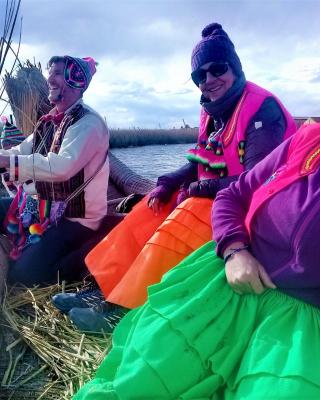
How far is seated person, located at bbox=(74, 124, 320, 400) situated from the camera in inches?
40.4

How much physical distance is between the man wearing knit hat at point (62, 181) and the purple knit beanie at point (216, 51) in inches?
24.2

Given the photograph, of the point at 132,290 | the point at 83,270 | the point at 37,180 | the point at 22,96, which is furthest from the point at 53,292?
the point at 22,96

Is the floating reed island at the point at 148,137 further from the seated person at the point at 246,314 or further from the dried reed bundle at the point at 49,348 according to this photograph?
the seated person at the point at 246,314

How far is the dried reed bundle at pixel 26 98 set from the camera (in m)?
3.54

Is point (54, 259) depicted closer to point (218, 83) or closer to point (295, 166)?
point (218, 83)

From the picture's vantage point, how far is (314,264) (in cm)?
108

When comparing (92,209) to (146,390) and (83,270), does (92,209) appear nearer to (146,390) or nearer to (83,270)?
(83,270)

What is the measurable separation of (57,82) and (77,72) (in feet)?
0.36

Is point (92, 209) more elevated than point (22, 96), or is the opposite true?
point (22, 96)

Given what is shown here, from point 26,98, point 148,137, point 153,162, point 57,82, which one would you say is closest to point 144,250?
point 57,82

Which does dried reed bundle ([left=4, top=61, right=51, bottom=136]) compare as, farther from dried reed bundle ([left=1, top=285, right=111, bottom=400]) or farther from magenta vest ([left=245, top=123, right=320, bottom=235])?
magenta vest ([left=245, top=123, right=320, bottom=235])

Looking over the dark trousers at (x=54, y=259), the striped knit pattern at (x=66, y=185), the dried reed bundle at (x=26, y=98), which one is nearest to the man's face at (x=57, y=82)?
the striped knit pattern at (x=66, y=185)

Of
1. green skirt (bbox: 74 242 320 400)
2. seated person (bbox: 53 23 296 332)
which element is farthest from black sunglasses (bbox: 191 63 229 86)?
green skirt (bbox: 74 242 320 400)

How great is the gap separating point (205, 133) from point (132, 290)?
0.83 meters
